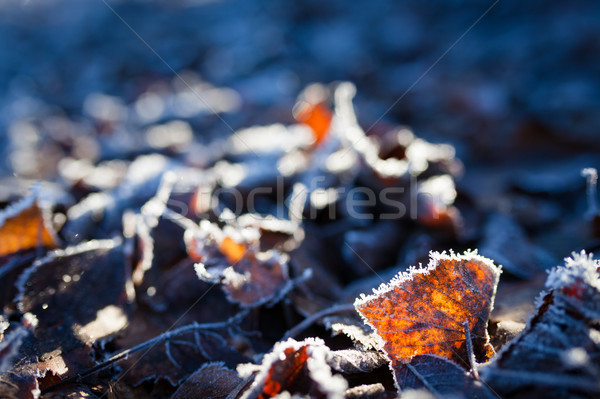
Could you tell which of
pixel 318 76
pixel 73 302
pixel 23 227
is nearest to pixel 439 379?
pixel 73 302

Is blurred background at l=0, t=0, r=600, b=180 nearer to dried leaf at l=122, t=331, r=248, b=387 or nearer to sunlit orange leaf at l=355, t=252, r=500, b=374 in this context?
dried leaf at l=122, t=331, r=248, b=387

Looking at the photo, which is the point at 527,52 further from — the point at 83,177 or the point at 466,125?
the point at 83,177

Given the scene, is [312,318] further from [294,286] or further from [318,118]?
[318,118]

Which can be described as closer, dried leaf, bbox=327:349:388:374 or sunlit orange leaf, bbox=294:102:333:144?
dried leaf, bbox=327:349:388:374

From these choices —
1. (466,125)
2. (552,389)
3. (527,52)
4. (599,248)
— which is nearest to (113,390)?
(552,389)

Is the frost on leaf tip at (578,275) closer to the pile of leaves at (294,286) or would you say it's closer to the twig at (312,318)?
the pile of leaves at (294,286)

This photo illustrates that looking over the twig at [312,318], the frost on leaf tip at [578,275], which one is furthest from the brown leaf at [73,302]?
the frost on leaf tip at [578,275]

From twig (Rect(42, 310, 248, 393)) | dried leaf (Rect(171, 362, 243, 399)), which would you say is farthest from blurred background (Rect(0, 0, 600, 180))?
dried leaf (Rect(171, 362, 243, 399))
